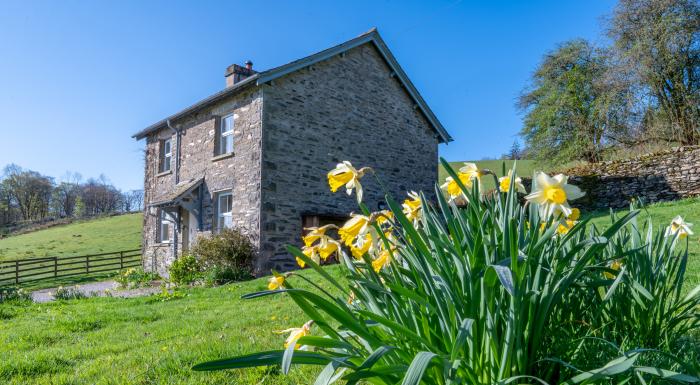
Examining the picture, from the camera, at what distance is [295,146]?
11734mm

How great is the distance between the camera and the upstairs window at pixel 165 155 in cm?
1563

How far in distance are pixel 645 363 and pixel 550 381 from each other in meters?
0.36

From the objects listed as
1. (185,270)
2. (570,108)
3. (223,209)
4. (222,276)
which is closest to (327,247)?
(222,276)

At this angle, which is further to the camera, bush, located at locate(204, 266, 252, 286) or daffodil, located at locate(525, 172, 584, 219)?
bush, located at locate(204, 266, 252, 286)

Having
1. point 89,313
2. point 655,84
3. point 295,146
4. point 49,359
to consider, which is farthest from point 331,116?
point 655,84

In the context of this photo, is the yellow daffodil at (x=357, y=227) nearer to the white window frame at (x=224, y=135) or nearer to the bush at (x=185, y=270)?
the bush at (x=185, y=270)

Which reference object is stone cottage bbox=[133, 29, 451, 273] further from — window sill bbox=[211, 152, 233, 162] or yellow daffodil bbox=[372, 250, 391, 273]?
yellow daffodil bbox=[372, 250, 391, 273]

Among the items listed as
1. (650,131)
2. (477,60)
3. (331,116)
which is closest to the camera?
(477,60)

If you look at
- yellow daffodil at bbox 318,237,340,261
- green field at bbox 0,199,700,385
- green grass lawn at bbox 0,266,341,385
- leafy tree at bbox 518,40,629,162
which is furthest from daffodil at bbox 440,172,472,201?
leafy tree at bbox 518,40,629,162

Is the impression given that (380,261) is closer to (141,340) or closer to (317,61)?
(141,340)

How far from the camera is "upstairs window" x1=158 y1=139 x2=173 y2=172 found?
15.6m

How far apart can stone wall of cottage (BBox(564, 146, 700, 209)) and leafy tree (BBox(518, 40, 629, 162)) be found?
449 cm

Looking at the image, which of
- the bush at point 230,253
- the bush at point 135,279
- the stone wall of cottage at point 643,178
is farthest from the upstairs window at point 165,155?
the stone wall of cottage at point 643,178

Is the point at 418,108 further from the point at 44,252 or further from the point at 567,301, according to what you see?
the point at 44,252
